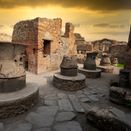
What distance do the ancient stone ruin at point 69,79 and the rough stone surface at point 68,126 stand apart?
2437 millimetres

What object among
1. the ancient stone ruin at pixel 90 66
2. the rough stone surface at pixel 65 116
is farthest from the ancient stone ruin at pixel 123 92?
the ancient stone ruin at pixel 90 66

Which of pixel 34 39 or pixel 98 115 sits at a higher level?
pixel 34 39

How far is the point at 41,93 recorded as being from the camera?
501 cm

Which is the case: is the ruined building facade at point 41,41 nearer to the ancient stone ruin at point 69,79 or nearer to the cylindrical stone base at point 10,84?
the ancient stone ruin at point 69,79

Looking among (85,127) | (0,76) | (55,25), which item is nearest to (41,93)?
(0,76)

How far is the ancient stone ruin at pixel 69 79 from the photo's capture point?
5570 millimetres

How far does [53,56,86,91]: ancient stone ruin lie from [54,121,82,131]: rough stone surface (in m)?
2.44

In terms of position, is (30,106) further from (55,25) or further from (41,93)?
(55,25)

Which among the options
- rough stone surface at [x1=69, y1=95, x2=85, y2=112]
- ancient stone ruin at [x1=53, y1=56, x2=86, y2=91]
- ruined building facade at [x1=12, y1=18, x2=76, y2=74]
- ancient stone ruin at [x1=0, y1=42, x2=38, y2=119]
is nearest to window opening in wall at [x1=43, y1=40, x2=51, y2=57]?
ruined building facade at [x1=12, y1=18, x2=76, y2=74]

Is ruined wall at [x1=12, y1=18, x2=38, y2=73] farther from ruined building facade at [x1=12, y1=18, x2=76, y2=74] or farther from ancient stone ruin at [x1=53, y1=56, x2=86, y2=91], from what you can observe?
ancient stone ruin at [x1=53, y1=56, x2=86, y2=91]

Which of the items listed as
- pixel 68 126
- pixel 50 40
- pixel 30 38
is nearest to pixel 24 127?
pixel 68 126

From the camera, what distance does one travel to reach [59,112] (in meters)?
3.65

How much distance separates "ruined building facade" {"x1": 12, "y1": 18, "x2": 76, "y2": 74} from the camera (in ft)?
25.7

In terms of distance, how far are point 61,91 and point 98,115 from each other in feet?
8.56
